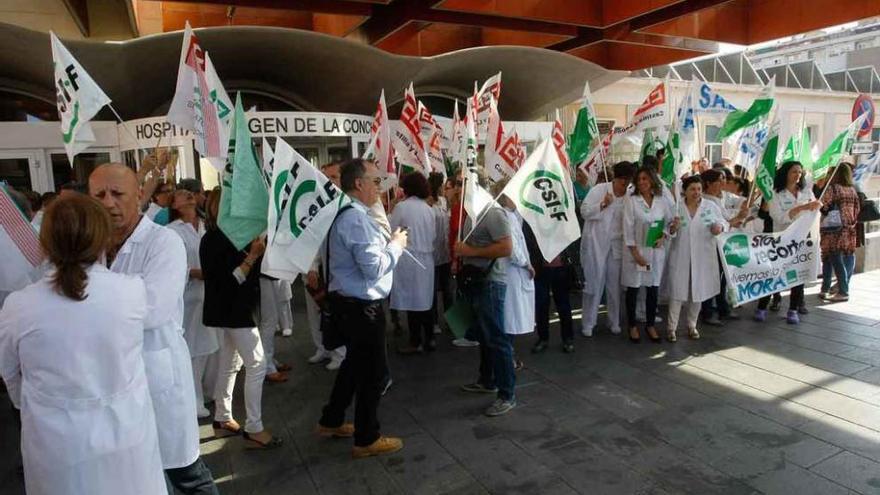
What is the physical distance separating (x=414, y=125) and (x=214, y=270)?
154 inches

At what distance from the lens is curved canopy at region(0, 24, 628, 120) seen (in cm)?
1052

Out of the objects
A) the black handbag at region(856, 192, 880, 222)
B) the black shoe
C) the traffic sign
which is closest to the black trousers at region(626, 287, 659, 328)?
the black shoe

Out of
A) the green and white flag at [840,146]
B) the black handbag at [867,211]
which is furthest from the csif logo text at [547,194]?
the black handbag at [867,211]

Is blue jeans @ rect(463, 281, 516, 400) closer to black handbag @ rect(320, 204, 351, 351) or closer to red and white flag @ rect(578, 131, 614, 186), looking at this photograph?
black handbag @ rect(320, 204, 351, 351)

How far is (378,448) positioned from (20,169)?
395 inches

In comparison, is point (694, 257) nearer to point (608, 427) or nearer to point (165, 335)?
point (608, 427)

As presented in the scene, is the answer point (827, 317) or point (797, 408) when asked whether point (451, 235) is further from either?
point (827, 317)

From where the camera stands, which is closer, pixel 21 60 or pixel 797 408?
pixel 797 408

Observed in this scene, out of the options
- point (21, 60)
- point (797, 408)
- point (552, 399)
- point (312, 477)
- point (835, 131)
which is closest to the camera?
point (312, 477)

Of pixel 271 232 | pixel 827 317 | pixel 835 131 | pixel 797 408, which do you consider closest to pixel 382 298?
pixel 271 232

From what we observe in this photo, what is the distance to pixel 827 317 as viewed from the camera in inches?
269

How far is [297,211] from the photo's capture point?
3477mm

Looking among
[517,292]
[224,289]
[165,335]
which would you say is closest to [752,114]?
[517,292]

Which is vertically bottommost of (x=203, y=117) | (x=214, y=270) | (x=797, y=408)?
(x=797, y=408)
